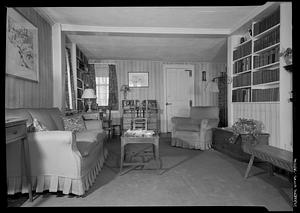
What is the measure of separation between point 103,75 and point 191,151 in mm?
3799

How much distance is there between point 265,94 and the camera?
126 inches

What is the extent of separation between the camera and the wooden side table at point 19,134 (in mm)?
1641

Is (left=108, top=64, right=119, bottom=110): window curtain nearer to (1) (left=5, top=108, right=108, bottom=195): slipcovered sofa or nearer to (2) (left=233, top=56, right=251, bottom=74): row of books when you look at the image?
(2) (left=233, top=56, right=251, bottom=74): row of books

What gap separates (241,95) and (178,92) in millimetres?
2831

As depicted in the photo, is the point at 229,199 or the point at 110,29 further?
the point at 110,29

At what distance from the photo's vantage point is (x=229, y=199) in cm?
189

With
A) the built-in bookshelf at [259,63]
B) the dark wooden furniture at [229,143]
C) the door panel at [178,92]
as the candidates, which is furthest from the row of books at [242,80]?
the door panel at [178,92]

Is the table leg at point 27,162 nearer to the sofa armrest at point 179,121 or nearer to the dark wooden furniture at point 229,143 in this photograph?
the dark wooden furniture at point 229,143

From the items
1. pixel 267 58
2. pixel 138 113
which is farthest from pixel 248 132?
pixel 138 113

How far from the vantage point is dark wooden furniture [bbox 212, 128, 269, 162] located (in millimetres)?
3104

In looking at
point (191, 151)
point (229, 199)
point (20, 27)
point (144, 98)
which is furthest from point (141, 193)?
point (144, 98)

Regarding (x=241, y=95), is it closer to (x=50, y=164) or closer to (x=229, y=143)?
(x=229, y=143)

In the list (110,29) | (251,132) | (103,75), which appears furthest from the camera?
(103,75)
